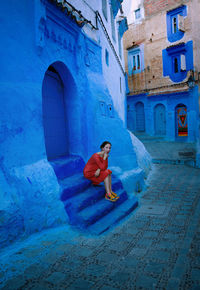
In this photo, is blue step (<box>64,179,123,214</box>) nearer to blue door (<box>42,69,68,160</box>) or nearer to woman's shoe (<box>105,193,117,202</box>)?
woman's shoe (<box>105,193,117,202</box>)

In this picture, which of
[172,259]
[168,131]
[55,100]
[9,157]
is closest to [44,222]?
[9,157]

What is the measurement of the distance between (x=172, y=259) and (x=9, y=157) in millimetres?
2873

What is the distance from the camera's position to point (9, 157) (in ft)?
11.8

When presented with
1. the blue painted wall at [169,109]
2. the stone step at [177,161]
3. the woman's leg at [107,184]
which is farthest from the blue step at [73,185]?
the blue painted wall at [169,109]

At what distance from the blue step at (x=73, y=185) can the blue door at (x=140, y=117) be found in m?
15.4

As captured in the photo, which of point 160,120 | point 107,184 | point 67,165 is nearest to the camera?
point 107,184

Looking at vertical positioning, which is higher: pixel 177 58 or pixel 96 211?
pixel 177 58

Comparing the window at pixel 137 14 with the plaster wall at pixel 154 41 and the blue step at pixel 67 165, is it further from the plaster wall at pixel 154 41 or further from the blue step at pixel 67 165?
the blue step at pixel 67 165

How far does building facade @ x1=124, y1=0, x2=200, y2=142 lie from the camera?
53.1 ft

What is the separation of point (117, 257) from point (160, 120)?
16702 millimetres

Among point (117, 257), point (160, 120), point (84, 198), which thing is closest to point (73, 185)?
point (84, 198)

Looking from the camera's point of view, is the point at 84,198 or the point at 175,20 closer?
the point at 84,198

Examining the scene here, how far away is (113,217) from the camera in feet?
13.2

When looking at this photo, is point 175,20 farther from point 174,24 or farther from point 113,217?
point 113,217
